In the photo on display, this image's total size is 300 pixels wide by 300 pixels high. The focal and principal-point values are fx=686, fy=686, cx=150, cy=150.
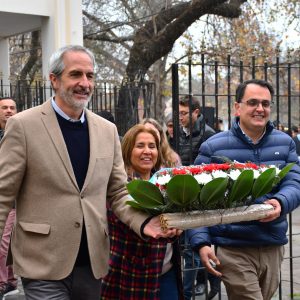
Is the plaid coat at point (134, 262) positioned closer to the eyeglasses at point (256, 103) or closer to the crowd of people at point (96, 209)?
the crowd of people at point (96, 209)

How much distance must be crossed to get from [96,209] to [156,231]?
351 millimetres

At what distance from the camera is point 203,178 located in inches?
143

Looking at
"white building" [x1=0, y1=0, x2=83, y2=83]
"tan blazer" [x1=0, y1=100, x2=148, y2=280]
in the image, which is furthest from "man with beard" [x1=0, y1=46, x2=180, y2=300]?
"white building" [x1=0, y1=0, x2=83, y2=83]

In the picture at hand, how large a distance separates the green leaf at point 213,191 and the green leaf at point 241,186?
73mm

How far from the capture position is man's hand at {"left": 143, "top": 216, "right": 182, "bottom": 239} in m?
3.56

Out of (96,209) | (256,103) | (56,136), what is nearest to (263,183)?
(256,103)

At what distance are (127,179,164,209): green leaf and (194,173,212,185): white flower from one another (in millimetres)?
219

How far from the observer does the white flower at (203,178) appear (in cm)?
361

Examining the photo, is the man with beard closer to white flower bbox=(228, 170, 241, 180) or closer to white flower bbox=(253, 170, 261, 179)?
white flower bbox=(228, 170, 241, 180)

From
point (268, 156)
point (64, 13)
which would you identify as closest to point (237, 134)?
point (268, 156)

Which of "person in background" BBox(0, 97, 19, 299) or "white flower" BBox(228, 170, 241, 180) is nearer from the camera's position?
"white flower" BBox(228, 170, 241, 180)

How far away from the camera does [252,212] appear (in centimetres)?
379

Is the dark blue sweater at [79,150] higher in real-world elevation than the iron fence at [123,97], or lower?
lower

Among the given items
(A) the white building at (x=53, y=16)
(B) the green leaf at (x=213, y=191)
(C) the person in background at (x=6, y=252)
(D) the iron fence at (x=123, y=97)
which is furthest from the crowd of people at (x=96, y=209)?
(A) the white building at (x=53, y=16)
